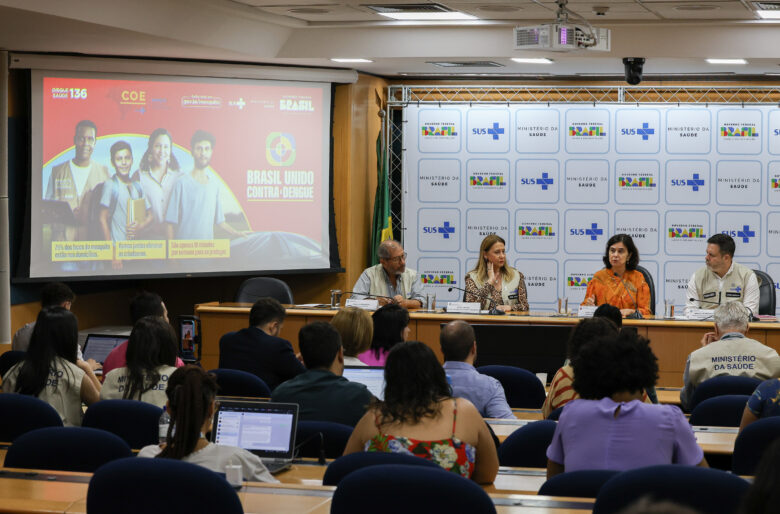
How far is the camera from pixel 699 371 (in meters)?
5.36

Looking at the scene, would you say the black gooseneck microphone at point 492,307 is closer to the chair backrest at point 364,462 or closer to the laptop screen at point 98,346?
the laptop screen at point 98,346

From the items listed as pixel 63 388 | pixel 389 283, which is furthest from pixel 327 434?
pixel 389 283

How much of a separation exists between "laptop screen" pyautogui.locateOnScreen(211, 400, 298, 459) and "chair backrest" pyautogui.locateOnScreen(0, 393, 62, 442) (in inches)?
29.8

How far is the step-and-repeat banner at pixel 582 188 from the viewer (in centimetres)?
988

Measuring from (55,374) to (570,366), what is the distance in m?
2.31

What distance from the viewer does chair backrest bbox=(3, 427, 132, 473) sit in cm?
342

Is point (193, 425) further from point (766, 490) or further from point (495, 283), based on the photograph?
point (495, 283)

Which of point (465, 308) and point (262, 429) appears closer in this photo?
point (262, 429)

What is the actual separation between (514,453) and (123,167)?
6013 millimetres

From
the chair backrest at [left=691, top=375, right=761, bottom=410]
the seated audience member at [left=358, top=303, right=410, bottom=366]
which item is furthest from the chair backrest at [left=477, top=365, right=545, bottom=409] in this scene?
the chair backrest at [left=691, top=375, right=761, bottom=410]

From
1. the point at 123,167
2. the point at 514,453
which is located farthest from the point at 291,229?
the point at 514,453

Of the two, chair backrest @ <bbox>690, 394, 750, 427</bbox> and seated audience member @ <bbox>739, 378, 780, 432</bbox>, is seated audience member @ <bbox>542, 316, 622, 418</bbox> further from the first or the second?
seated audience member @ <bbox>739, 378, 780, 432</bbox>

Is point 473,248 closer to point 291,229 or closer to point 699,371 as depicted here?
point 291,229

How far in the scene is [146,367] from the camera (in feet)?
15.0
